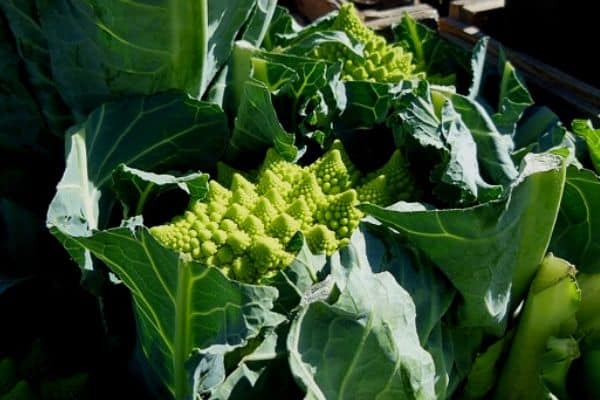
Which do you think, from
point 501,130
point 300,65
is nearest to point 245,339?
point 300,65

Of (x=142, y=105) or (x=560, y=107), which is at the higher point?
(x=142, y=105)

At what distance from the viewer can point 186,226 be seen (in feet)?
3.06

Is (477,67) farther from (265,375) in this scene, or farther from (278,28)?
(265,375)

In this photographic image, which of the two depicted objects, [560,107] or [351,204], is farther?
[560,107]

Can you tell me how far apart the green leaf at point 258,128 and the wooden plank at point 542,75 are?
641mm

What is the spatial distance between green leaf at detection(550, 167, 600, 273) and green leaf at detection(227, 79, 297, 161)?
1.27 ft

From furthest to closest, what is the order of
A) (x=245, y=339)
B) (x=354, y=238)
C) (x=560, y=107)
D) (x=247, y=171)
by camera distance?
A: (x=560, y=107) → (x=247, y=171) → (x=354, y=238) → (x=245, y=339)

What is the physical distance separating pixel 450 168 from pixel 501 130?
30cm

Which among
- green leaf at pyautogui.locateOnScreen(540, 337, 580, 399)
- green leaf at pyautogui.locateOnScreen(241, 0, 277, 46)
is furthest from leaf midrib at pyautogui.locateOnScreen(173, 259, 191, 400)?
green leaf at pyautogui.locateOnScreen(241, 0, 277, 46)

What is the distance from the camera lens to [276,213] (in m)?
0.96

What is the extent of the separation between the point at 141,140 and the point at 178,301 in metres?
0.36

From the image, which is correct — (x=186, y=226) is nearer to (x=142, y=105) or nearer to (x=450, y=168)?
(x=142, y=105)

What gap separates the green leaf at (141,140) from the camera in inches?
39.0

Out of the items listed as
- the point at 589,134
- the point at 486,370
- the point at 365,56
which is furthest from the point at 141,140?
the point at 589,134
